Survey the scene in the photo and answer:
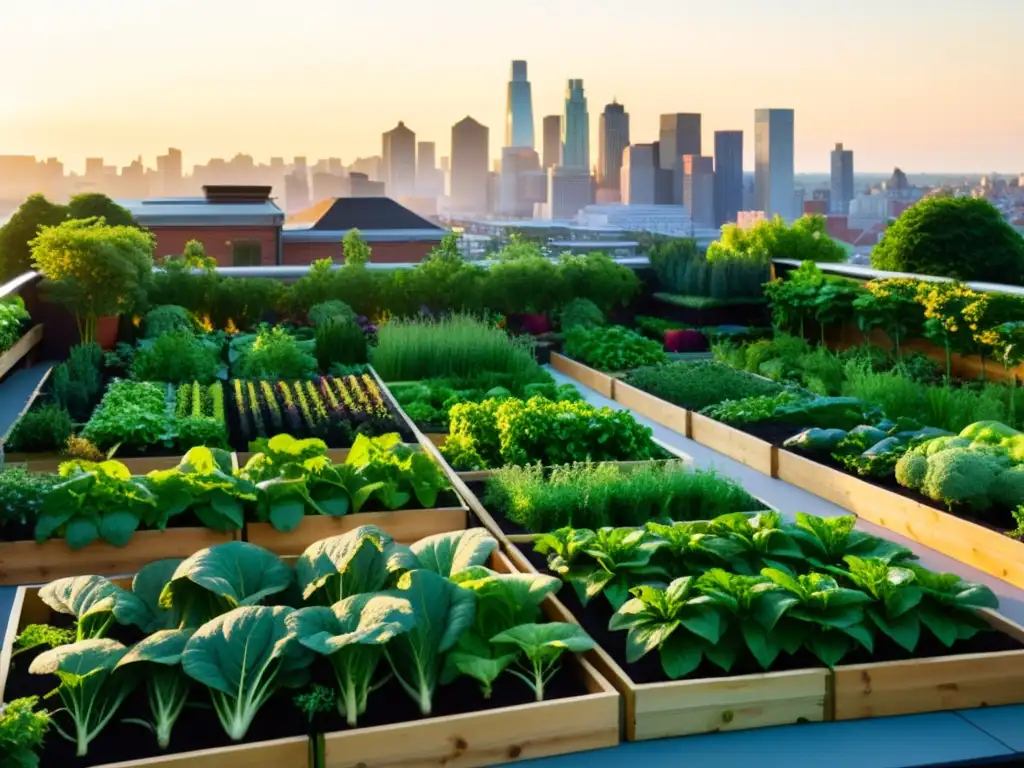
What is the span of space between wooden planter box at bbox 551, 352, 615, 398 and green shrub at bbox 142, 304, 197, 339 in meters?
3.52

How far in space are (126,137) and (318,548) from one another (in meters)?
32.8

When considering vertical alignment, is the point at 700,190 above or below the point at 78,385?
above

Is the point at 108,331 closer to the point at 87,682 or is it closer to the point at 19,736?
the point at 87,682

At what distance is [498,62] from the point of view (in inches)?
885

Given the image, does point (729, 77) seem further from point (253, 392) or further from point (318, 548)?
point (318, 548)

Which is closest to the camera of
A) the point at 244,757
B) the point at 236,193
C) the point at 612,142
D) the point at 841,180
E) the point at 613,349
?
the point at 244,757

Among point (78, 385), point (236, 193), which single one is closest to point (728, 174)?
point (236, 193)

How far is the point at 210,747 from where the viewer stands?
3.41 meters

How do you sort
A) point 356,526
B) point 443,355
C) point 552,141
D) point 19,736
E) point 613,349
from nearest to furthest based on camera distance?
point 19,736 → point 356,526 → point 443,355 → point 613,349 → point 552,141

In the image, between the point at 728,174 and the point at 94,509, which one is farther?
the point at 728,174

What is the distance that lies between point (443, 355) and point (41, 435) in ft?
12.3

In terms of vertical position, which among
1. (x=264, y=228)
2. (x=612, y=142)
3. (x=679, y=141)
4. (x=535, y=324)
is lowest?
(x=535, y=324)

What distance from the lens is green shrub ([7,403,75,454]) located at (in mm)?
6871

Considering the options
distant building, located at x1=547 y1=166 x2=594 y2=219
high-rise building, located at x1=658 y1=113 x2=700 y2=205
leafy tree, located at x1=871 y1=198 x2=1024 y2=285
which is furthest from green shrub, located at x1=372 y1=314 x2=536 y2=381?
distant building, located at x1=547 y1=166 x2=594 y2=219
